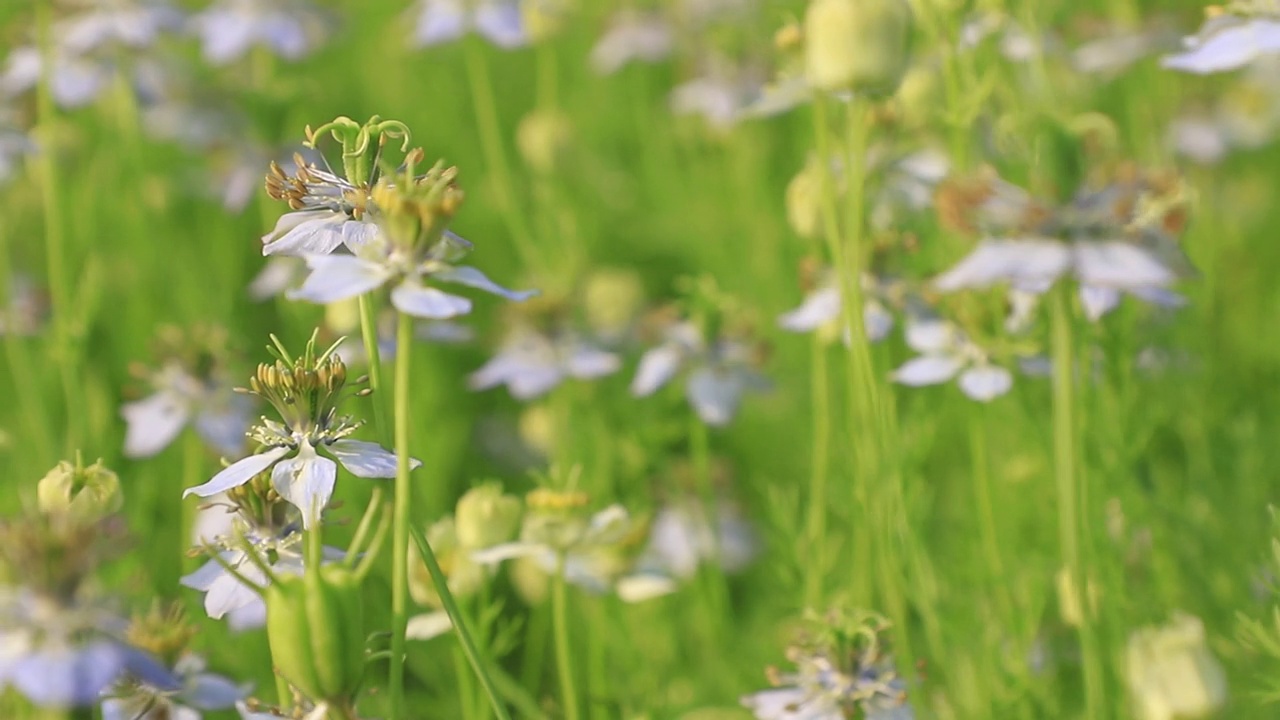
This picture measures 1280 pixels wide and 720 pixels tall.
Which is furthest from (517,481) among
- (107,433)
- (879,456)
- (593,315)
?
(879,456)

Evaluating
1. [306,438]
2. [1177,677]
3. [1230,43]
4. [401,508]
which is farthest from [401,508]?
[1230,43]

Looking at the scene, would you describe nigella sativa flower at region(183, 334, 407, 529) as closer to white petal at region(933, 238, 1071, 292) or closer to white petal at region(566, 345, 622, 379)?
white petal at region(933, 238, 1071, 292)

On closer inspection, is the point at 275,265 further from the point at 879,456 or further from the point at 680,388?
the point at 879,456

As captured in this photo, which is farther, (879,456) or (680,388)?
(680,388)

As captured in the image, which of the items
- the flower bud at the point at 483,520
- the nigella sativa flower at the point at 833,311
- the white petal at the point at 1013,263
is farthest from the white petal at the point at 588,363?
the white petal at the point at 1013,263

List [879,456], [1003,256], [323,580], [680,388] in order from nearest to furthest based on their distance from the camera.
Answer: [323,580]
[1003,256]
[879,456]
[680,388]

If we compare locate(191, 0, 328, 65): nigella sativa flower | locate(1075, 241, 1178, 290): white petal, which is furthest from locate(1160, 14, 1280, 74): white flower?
locate(191, 0, 328, 65): nigella sativa flower

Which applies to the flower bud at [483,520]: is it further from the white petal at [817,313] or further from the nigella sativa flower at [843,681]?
the white petal at [817,313]
